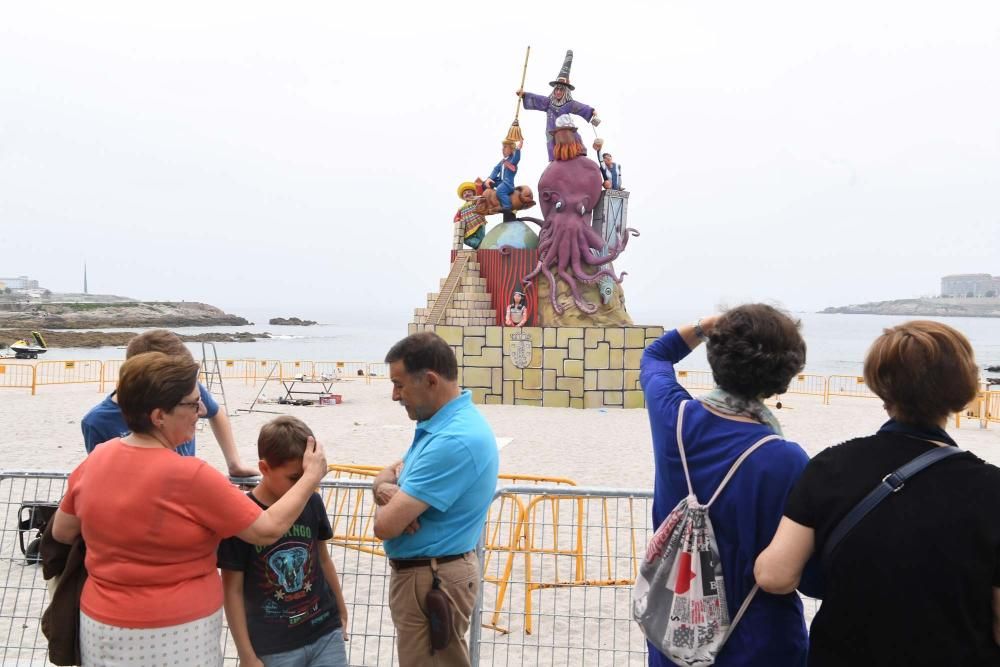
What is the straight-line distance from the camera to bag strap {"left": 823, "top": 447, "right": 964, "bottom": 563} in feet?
5.77

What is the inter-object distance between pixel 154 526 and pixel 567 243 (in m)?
14.5

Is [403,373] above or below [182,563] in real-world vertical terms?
above

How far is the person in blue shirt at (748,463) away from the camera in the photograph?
200cm

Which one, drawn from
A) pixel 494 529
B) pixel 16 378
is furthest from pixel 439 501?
pixel 16 378

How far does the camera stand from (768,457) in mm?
1990

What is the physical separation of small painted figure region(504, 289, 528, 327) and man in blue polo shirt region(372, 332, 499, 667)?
1416 centimetres

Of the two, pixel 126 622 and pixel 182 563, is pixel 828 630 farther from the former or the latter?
pixel 126 622

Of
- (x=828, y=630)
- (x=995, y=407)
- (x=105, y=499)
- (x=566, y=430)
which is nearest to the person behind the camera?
(x=828, y=630)

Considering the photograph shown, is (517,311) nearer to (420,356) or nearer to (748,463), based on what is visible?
(420,356)

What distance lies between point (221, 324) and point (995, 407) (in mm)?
104923

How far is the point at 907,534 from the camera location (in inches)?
68.3


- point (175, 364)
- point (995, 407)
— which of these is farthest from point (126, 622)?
point (995, 407)

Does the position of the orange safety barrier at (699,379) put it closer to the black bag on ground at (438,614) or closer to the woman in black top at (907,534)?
the black bag on ground at (438,614)

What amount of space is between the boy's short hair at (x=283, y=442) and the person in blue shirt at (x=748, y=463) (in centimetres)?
118
